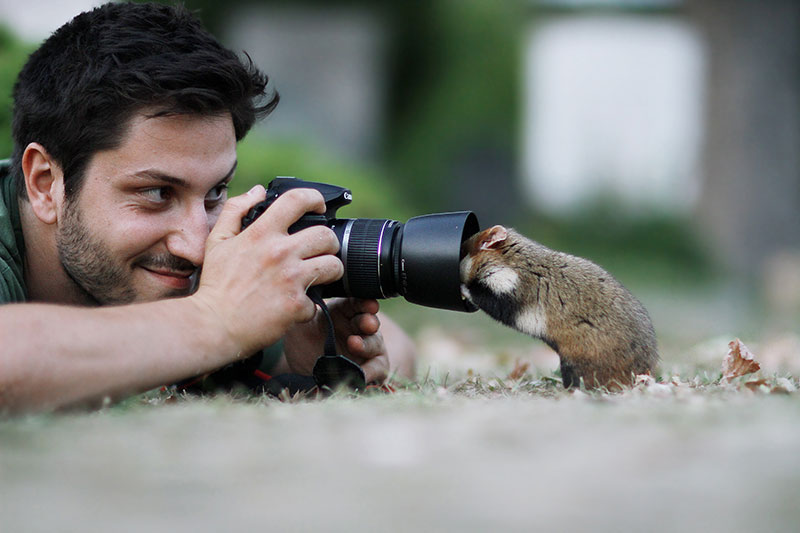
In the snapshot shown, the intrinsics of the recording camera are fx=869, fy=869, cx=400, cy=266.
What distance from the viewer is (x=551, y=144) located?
14.5m

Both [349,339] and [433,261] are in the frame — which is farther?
[349,339]

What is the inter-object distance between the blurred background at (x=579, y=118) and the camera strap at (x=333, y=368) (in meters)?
5.73

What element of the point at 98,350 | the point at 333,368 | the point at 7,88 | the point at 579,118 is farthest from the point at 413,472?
the point at 579,118

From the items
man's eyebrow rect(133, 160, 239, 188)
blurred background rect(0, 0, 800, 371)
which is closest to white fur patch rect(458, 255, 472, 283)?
man's eyebrow rect(133, 160, 239, 188)

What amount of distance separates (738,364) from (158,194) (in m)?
2.12

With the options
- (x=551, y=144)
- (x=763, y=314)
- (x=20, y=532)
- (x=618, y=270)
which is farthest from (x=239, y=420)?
(x=551, y=144)

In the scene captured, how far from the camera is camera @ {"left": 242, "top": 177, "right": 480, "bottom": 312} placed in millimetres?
2871

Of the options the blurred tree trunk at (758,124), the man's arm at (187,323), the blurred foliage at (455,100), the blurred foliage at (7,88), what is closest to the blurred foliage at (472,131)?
the blurred foliage at (455,100)

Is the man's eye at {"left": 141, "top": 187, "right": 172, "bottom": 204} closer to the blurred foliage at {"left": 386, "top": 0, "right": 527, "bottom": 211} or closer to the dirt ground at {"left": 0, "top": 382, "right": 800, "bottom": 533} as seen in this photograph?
the dirt ground at {"left": 0, "top": 382, "right": 800, "bottom": 533}

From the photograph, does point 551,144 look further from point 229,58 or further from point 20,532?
point 20,532

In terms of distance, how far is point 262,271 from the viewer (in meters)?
2.62

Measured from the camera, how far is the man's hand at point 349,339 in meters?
3.17

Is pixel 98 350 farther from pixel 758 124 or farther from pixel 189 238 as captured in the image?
pixel 758 124

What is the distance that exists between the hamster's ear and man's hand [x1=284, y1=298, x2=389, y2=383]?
45 cm
